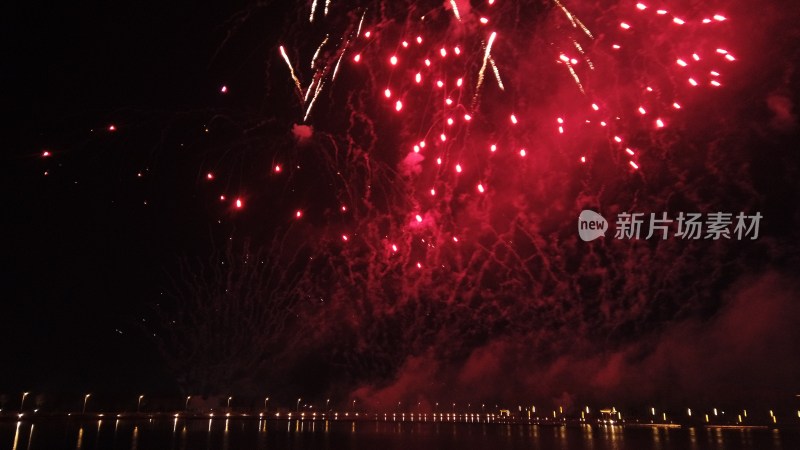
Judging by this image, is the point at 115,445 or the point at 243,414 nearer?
the point at 115,445

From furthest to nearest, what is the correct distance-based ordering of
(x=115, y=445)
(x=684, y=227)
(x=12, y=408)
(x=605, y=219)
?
(x=12, y=408) → (x=115, y=445) → (x=605, y=219) → (x=684, y=227)

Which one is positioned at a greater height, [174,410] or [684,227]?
[684,227]

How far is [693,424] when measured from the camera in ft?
302

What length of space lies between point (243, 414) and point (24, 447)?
6661cm

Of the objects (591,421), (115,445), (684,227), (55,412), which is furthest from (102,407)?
(591,421)

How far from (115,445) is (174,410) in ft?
174

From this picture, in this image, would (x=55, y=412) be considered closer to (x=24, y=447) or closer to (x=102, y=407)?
(x=102, y=407)

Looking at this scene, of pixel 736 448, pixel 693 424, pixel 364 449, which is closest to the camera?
pixel 364 449

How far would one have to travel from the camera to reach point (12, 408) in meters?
47.1

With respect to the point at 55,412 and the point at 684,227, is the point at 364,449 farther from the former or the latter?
the point at 55,412

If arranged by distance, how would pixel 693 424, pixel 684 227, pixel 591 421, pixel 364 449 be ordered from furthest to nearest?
pixel 591 421 < pixel 693 424 < pixel 364 449 < pixel 684 227

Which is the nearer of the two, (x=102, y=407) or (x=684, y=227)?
(x=684, y=227)

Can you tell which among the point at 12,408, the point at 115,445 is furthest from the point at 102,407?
the point at 115,445

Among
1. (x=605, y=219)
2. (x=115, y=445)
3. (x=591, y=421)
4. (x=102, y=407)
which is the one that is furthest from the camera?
(x=591, y=421)
